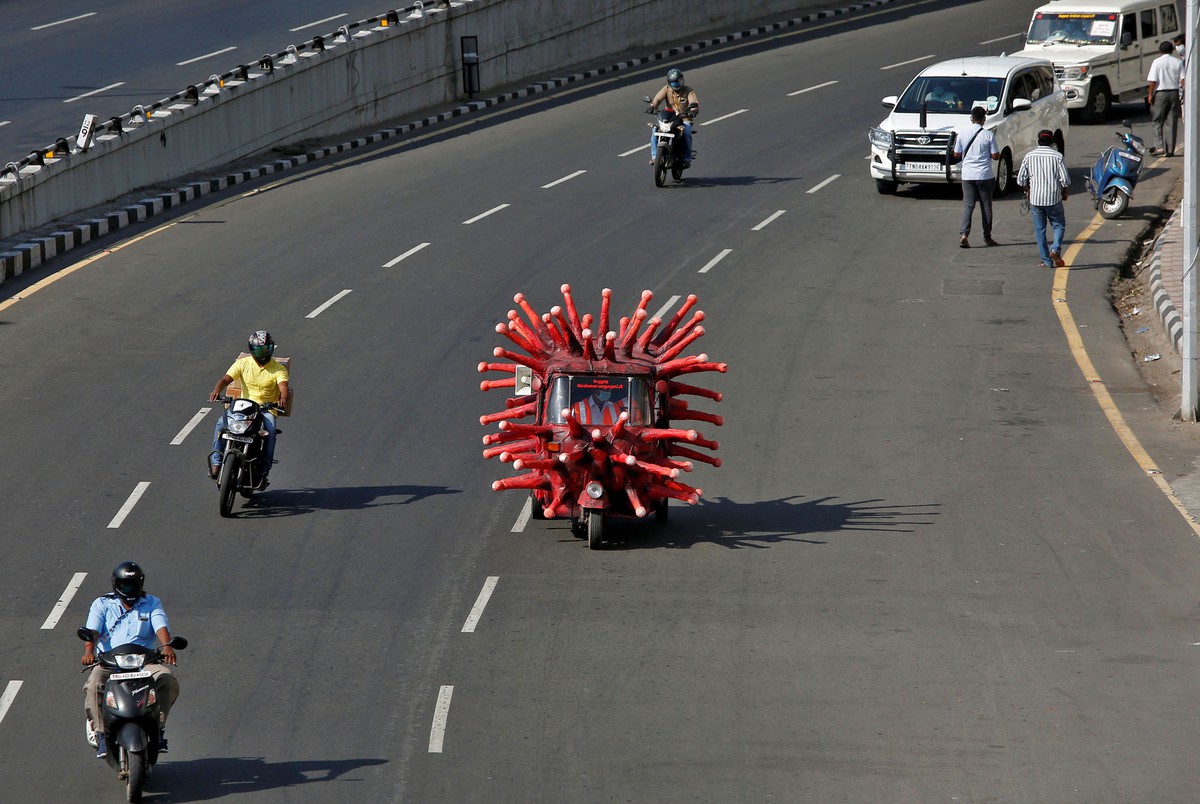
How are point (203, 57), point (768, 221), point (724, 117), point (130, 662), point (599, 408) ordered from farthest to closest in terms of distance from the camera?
point (203, 57) < point (724, 117) < point (768, 221) < point (599, 408) < point (130, 662)

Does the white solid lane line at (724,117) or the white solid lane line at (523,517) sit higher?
the white solid lane line at (724,117)

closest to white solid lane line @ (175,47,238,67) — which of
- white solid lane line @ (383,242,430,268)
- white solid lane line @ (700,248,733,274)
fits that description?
white solid lane line @ (383,242,430,268)

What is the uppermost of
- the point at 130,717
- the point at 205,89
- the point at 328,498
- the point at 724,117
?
the point at 205,89

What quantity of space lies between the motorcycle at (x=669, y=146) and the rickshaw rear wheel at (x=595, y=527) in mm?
15172

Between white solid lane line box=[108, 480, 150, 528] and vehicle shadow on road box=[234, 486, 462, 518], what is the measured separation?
94 cm

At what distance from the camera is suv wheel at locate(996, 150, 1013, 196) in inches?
1133

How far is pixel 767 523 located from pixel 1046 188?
10515 mm

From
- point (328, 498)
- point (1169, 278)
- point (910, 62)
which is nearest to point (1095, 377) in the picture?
point (1169, 278)

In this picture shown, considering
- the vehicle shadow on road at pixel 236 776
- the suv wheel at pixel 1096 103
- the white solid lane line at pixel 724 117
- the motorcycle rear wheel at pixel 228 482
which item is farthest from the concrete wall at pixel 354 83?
the vehicle shadow on road at pixel 236 776

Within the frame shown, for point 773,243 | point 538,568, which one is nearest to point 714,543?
point 538,568

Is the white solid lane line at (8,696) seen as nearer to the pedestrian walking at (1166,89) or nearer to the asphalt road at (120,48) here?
the asphalt road at (120,48)

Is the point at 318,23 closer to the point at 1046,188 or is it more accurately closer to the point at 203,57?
the point at 203,57

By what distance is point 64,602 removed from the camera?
45.5ft

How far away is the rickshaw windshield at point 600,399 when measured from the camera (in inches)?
597
